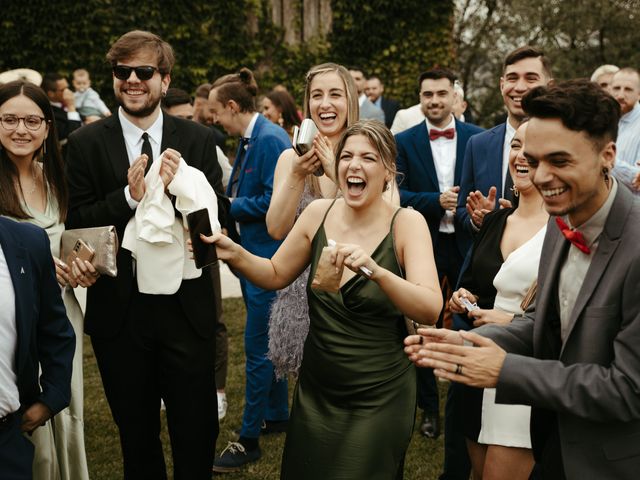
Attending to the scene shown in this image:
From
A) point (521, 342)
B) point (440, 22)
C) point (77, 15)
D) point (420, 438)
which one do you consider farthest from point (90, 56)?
point (521, 342)

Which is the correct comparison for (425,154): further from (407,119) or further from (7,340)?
(7,340)

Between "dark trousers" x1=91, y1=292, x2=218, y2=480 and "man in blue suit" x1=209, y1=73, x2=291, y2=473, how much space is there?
103 centimetres

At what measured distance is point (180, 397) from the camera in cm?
430

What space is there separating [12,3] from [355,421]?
43.5ft

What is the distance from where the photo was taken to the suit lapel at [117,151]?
13.9 ft

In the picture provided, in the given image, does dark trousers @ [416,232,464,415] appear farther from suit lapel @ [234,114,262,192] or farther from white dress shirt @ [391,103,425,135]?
white dress shirt @ [391,103,425,135]

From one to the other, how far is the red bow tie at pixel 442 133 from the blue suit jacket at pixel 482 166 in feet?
2.68

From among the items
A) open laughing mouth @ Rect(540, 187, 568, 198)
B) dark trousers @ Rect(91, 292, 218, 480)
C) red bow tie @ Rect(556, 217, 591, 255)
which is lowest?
dark trousers @ Rect(91, 292, 218, 480)

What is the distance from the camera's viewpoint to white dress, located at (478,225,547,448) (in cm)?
372

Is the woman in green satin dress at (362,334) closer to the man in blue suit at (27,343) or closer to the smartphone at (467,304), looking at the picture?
the smartphone at (467,304)

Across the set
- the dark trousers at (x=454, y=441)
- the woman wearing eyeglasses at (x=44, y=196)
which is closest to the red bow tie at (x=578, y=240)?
the dark trousers at (x=454, y=441)

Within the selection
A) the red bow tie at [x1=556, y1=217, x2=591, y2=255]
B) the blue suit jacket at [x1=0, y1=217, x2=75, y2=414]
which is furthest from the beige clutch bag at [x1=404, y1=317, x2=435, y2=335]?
the blue suit jacket at [x1=0, y1=217, x2=75, y2=414]

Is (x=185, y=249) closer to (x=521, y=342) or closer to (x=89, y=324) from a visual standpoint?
(x=89, y=324)

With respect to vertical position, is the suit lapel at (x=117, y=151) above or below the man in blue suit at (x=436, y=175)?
above
